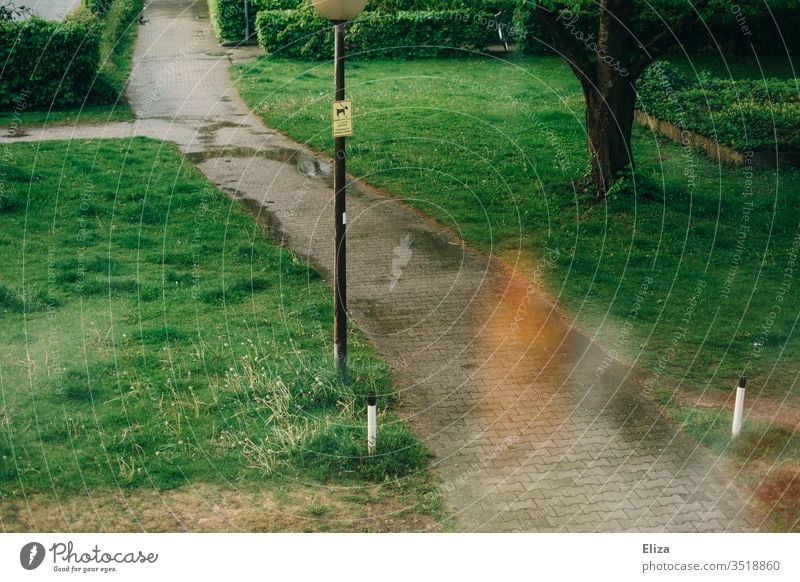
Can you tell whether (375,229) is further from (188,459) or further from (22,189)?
(188,459)

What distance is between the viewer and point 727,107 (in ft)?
73.5

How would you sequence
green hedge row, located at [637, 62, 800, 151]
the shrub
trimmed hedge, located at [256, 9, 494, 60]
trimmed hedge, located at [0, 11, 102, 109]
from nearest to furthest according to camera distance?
green hedge row, located at [637, 62, 800, 151], trimmed hedge, located at [0, 11, 102, 109], trimmed hedge, located at [256, 9, 494, 60], the shrub

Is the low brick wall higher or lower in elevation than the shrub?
lower

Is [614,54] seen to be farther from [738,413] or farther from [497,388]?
[738,413]

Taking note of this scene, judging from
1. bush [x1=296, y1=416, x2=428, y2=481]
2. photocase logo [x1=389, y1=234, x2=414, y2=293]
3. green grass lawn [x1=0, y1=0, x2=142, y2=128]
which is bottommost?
bush [x1=296, y1=416, x2=428, y2=481]

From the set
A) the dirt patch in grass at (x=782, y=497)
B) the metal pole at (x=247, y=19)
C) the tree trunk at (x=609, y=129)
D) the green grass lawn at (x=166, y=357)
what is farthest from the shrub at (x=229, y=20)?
the dirt patch in grass at (x=782, y=497)

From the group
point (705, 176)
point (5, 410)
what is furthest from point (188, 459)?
point (705, 176)

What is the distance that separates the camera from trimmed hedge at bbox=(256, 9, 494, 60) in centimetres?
3058

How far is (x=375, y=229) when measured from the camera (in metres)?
16.5

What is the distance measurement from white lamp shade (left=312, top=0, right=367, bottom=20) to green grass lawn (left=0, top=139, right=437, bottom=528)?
3701 mm

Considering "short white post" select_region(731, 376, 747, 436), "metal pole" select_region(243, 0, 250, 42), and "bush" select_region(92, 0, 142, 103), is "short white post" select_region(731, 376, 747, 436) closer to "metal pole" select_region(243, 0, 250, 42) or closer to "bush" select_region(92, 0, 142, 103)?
"bush" select_region(92, 0, 142, 103)

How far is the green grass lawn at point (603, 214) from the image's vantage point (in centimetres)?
1250
